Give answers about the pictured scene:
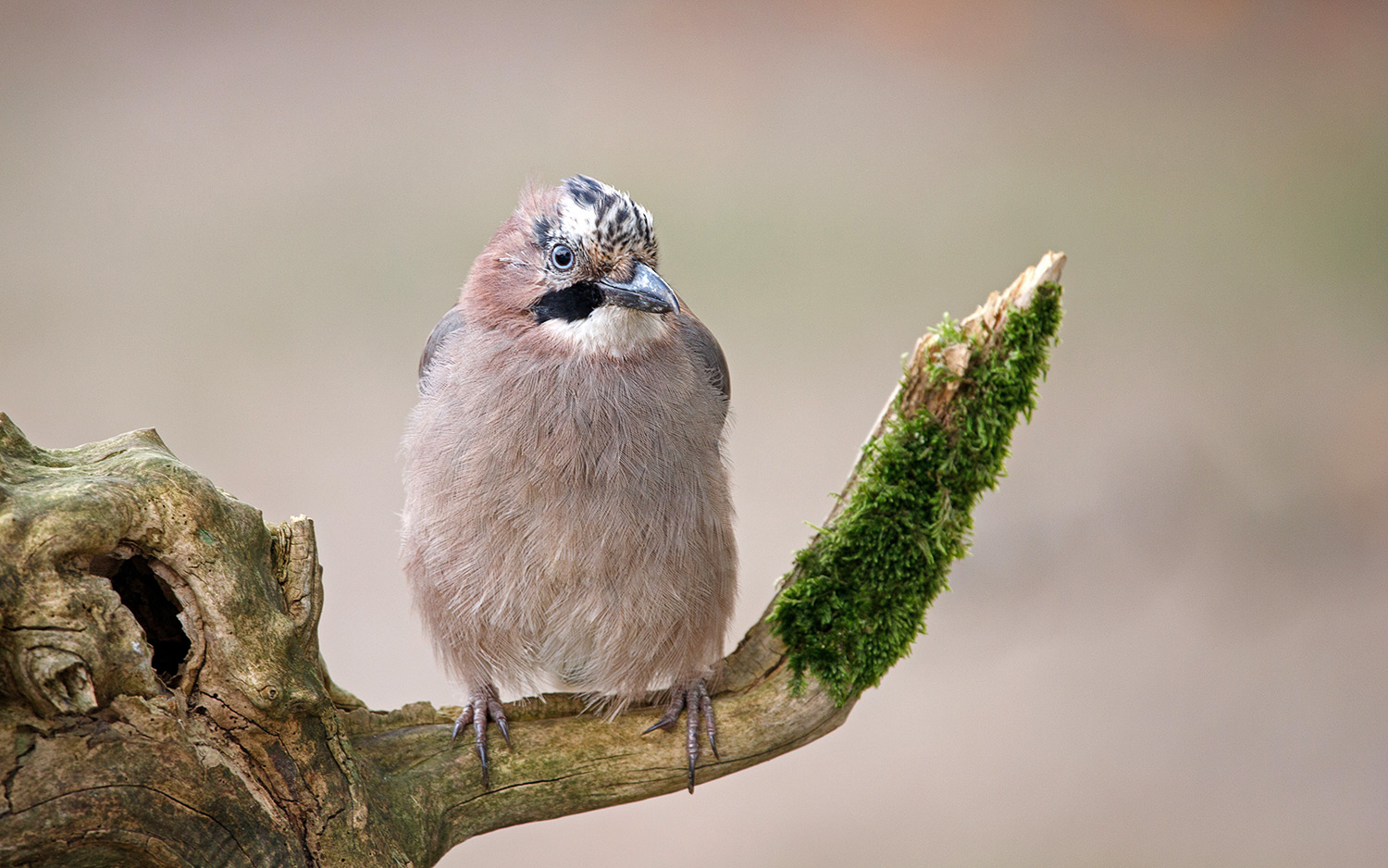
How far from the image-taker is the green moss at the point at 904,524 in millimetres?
3529

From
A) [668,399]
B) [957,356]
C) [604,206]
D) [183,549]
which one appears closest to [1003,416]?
[957,356]

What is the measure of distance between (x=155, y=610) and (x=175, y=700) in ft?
0.88

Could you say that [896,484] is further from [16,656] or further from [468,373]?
[16,656]

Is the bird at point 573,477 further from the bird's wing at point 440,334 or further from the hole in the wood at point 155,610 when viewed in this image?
the hole in the wood at point 155,610

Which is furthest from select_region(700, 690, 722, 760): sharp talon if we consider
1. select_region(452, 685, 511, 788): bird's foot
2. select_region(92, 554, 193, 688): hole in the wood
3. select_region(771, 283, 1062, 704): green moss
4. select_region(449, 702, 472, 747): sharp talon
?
select_region(92, 554, 193, 688): hole in the wood

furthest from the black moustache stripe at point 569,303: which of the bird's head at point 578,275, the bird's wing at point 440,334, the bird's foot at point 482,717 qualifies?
the bird's foot at point 482,717

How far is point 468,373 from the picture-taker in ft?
10.9

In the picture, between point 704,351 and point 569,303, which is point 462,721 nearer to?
point 569,303

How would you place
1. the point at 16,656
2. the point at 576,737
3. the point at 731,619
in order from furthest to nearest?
1. the point at 731,619
2. the point at 576,737
3. the point at 16,656

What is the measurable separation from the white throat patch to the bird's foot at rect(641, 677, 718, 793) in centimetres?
111

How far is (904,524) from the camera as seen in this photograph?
360 centimetres

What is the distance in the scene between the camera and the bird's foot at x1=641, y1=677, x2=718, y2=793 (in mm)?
3477

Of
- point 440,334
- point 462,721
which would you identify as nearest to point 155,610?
point 462,721

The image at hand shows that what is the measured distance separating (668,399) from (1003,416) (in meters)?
1.09
